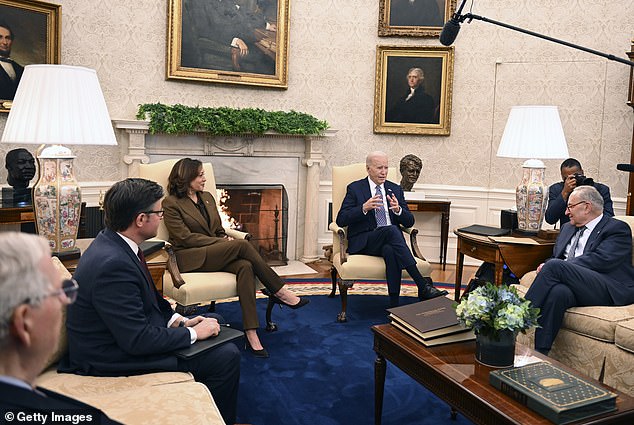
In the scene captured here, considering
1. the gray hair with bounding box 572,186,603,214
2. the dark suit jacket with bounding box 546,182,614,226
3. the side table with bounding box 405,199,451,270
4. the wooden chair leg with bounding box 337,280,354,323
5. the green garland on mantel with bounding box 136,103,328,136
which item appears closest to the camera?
the gray hair with bounding box 572,186,603,214

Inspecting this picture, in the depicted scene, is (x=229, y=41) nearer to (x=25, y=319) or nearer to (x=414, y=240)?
(x=414, y=240)

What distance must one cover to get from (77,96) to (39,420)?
98.9 inches

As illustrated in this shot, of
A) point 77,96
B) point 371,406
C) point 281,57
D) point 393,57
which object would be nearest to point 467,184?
point 393,57

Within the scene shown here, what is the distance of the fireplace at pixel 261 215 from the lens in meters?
7.08

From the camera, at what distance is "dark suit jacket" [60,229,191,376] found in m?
2.40

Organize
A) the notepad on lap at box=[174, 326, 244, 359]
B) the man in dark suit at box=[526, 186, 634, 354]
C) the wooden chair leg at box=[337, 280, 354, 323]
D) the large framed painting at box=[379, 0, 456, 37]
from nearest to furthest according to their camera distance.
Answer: the notepad on lap at box=[174, 326, 244, 359]
the man in dark suit at box=[526, 186, 634, 354]
the wooden chair leg at box=[337, 280, 354, 323]
the large framed painting at box=[379, 0, 456, 37]

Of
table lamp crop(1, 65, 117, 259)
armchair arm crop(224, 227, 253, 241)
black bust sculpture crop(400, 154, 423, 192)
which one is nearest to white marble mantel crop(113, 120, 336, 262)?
black bust sculpture crop(400, 154, 423, 192)

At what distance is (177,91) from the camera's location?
6590mm

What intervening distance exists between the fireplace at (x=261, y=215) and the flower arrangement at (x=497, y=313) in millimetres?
4616

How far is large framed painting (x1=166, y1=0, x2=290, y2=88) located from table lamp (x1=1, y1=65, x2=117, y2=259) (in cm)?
310

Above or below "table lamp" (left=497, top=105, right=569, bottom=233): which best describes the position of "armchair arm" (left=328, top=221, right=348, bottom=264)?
below

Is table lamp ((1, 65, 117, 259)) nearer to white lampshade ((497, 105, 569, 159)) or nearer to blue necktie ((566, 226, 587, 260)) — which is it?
blue necktie ((566, 226, 587, 260))

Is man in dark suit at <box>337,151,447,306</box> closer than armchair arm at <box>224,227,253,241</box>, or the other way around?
armchair arm at <box>224,227,253,241</box>

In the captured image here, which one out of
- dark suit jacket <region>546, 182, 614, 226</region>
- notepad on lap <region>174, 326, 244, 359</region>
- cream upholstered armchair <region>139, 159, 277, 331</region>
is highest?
dark suit jacket <region>546, 182, 614, 226</region>
